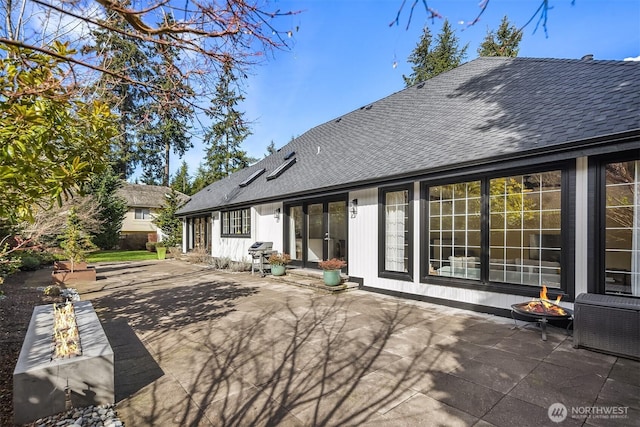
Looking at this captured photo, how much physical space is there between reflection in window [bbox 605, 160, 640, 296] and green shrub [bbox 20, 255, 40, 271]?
1823 centimetres

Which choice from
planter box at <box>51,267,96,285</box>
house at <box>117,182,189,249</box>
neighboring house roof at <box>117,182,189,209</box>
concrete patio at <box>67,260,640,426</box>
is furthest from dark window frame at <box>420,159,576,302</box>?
house at <box>117,182,189,249</box>

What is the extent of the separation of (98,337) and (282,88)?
443 cm

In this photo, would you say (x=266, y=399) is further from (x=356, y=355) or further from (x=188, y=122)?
(x=188, y=122)

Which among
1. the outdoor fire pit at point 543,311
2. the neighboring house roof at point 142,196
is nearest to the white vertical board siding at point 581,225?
the outdoor fire pit at point 543,311

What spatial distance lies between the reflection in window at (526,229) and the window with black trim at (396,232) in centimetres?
175

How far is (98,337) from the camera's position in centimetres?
354

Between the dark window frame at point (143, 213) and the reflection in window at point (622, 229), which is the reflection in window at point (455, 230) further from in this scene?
the dark window frame at point (143, 213)

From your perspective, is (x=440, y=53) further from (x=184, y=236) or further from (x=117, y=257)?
(x=117, y=257)

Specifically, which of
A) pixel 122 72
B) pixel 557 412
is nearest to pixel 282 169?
pixel 122 72

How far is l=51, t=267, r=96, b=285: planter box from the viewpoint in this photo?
34.3ft

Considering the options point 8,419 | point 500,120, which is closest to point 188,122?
point 8,419

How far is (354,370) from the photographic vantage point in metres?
3.69

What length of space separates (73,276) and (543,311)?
1277cm

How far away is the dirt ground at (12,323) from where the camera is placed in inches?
125
